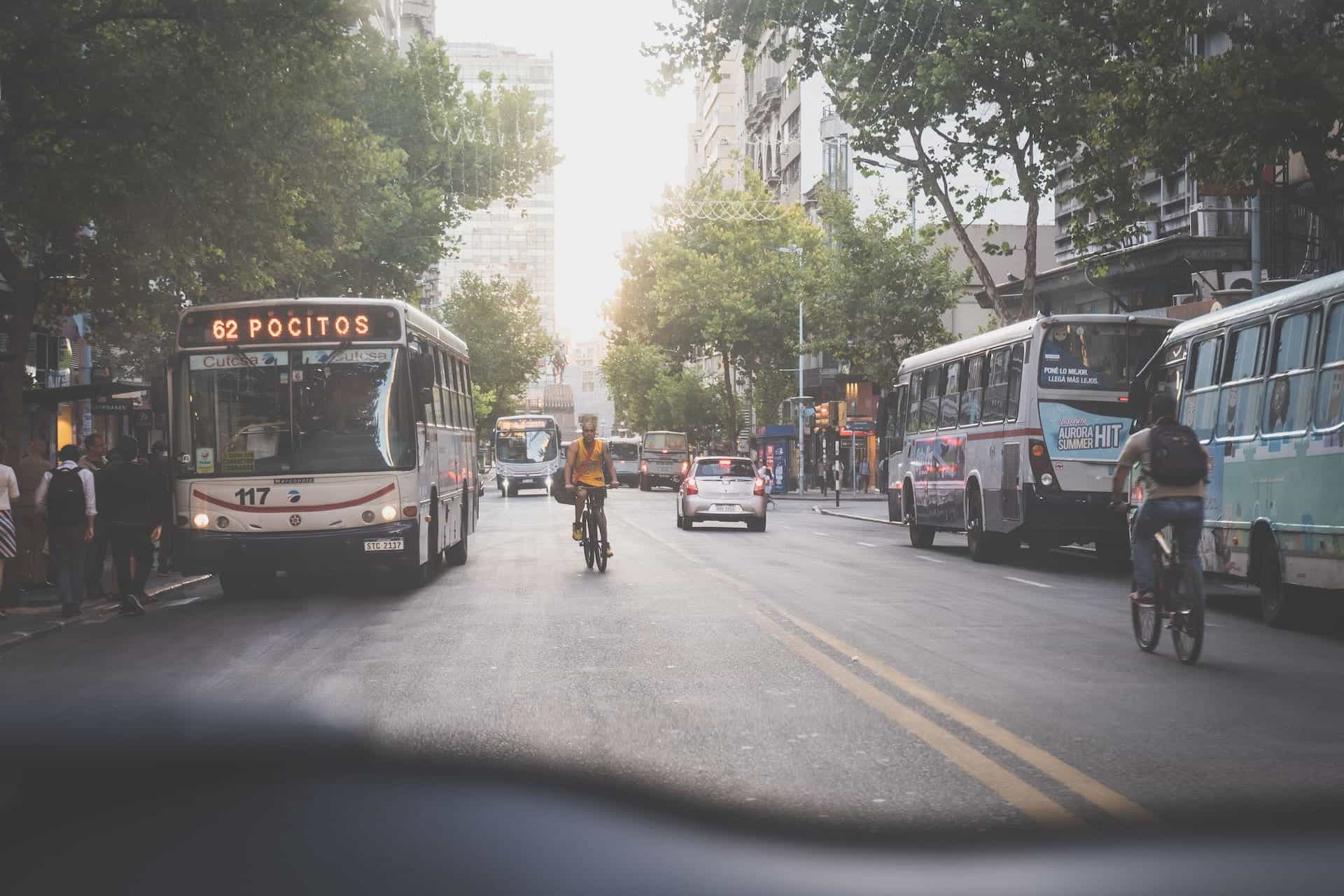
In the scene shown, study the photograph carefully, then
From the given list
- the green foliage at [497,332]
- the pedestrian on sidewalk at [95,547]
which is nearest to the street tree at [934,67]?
the pedestrian on sidewalk at [95,547]

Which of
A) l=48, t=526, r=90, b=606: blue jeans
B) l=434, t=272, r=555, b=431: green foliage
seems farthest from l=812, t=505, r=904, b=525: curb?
l=434, t=272, r=555, b=431: green foliage

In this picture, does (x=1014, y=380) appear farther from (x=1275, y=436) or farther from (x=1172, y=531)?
(x=1172, y=531)

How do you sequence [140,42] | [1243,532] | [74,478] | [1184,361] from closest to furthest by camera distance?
1. [1243,532]
2. [74,478]
3. [1184,361]
4. [140,42]

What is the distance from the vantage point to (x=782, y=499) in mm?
60625

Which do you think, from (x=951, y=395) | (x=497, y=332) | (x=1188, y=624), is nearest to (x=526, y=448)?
(x=951, y=395)

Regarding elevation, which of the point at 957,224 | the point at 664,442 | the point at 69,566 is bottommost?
the point at 69,566

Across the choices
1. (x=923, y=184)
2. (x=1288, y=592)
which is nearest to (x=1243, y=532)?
(x=1288, y=592)

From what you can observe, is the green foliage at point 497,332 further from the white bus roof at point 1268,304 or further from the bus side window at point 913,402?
the white bus roof at point 1268,304

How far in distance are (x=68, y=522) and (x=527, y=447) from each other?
158ft

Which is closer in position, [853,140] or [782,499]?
[853,140]

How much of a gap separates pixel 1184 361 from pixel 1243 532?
2.72 meters

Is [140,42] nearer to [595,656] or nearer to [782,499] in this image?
[595,656]

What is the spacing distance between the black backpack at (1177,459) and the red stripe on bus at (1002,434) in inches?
382

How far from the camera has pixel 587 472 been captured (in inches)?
740
